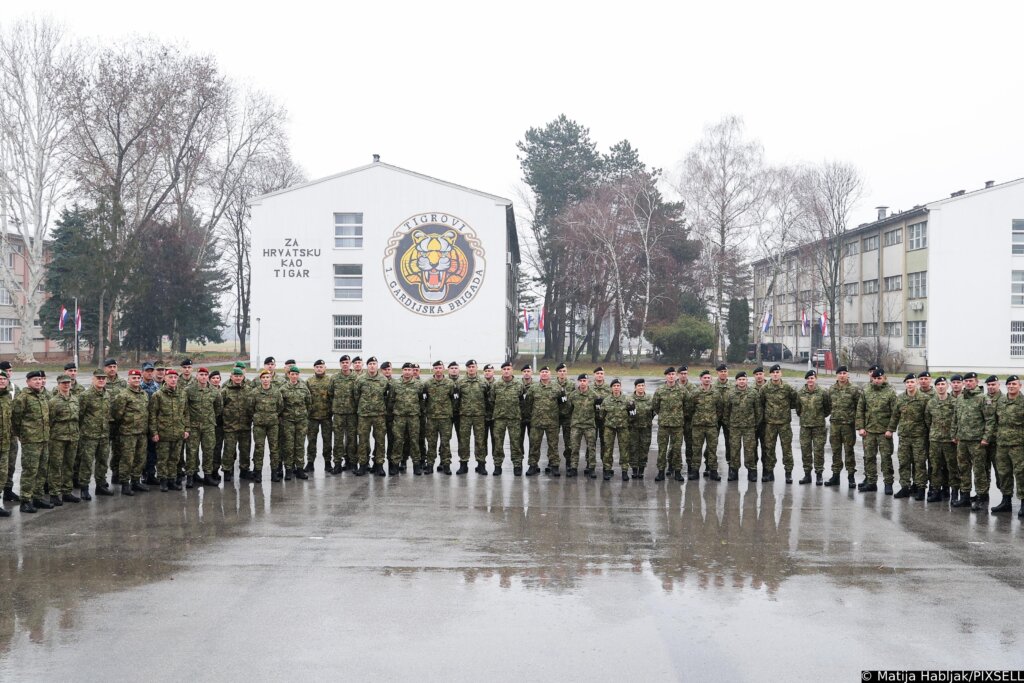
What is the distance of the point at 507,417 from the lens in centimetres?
1297

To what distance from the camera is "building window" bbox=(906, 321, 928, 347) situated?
46.4m

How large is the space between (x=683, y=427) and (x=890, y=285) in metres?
43.8

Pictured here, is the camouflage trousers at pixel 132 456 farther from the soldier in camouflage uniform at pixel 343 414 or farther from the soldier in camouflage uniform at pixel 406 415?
the soldier in camouflage uniform at pixel 406 415

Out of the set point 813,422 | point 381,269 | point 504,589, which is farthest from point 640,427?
point 381,269

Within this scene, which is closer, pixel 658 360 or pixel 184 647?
pixel 184 647

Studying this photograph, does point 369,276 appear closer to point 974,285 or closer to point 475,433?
point 475,433

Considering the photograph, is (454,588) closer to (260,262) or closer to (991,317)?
(260,262)

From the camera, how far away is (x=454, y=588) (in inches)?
273

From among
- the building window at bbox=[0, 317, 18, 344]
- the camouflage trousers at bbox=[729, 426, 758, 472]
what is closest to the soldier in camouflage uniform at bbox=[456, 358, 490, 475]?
the camouflage trousers at bbox=[729, 426, 758, 472]

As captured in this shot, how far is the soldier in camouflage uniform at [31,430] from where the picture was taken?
9891 millimetres

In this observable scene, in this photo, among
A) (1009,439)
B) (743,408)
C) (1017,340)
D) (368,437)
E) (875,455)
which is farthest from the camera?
(1017,340)

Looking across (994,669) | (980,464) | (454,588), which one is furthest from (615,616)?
(980,464)

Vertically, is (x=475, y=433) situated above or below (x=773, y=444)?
above

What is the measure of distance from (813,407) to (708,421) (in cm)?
151
